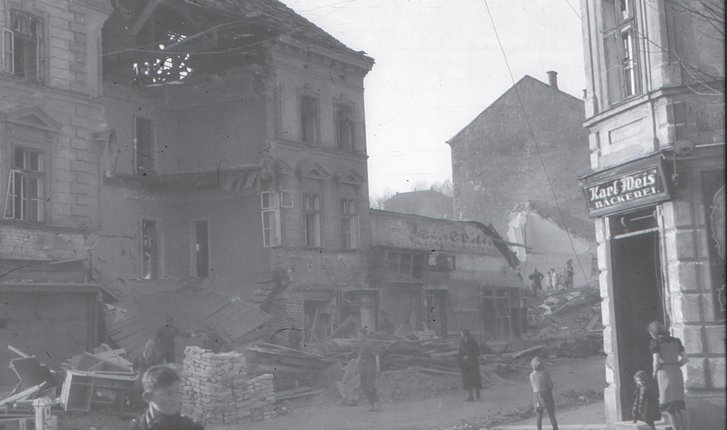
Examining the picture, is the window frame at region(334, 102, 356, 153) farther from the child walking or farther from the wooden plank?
the child walking

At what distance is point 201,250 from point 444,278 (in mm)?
10019

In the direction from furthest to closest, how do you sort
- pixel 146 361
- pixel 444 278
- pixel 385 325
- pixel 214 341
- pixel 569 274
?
pixel 569 274
pixel 444 278
pixel 385 325
pixel 214 341
pixel 146 361

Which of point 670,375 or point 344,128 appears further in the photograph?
point 344,128

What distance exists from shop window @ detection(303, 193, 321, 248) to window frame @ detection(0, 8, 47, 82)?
1071cm

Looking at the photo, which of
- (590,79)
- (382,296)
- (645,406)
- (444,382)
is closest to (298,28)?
(382,296)

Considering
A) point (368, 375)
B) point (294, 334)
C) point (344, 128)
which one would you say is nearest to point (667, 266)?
point (368, 375)

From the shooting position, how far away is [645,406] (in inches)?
477

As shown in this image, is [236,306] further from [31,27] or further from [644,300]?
[644,300]

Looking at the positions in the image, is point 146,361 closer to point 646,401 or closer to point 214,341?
point 214,341

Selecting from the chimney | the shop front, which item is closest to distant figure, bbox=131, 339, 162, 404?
the shop front

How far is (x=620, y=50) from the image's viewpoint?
14.8m

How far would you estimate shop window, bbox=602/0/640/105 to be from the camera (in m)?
14.3

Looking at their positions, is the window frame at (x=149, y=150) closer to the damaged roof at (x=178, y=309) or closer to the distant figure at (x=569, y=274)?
the damaged roof at (x=178, y=309)

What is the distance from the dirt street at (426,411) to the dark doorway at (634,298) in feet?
12.6
